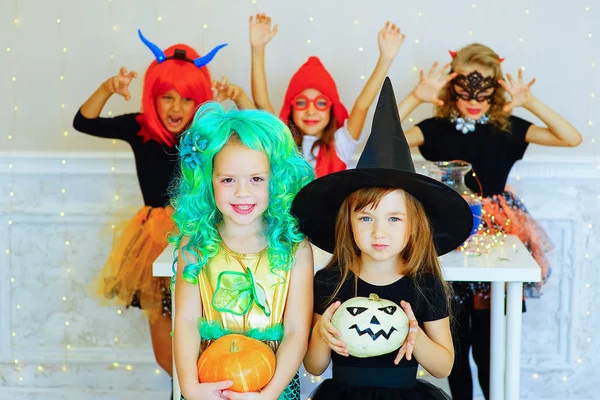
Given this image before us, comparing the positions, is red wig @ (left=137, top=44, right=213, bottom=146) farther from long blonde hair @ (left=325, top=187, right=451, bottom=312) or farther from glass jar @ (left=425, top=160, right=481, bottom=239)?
long blonde hair @ (left=325, top=187, right=451, bottom=312)

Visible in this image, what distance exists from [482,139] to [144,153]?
1317 millimetres

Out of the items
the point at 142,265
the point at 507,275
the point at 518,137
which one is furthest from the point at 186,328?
the point at 518,137

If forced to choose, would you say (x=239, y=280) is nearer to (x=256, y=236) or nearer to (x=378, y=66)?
(x=256, y=236)

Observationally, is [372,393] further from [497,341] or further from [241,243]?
[497,341]

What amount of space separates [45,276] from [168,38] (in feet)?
3.90

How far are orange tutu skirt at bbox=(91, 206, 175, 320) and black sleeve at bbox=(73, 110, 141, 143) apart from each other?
0.99 feet

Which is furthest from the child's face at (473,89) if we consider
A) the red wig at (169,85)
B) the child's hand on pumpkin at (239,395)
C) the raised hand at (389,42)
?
the child's hand on pumpkin at (239,395)

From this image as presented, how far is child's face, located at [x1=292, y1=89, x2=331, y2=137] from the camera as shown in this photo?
3.10m

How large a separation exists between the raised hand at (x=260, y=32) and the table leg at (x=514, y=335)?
137cm

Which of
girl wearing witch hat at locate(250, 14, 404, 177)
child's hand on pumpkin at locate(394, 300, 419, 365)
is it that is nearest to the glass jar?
girl wearing witch hat at locate(250, 14, 404, 177)

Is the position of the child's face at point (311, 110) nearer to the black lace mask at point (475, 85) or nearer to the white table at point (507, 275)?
the black lace mask at point (475, 85)

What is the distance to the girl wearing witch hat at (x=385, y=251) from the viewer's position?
6.24 feet

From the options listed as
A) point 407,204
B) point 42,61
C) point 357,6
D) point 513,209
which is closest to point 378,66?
point 357,6

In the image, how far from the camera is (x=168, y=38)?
3.44 metres
